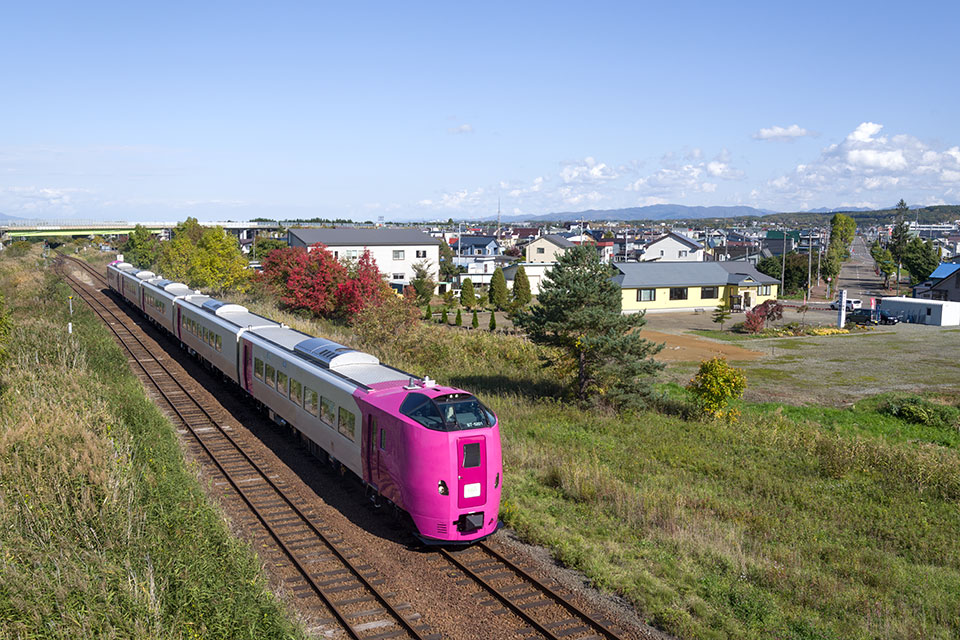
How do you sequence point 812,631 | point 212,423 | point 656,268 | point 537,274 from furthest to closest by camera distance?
point 537,274
point 656,268
point 212,423
point 812,631

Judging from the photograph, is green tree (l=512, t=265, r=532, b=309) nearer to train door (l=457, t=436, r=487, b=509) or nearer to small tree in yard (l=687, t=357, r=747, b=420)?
small tree in yard (l=687, t=357, r=747, b=420)

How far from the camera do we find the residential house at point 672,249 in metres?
84.7

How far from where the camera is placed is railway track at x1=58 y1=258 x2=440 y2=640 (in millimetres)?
9773

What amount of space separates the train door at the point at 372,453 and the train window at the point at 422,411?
37.4 inches

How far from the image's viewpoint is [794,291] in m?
79.0

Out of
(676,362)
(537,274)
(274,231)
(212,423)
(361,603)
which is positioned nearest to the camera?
(361,603)

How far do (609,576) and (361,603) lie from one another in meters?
3.94

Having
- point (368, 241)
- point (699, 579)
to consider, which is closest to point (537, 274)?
point (368, 241)

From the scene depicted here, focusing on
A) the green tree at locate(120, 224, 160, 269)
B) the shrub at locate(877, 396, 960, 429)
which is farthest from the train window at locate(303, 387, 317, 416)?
the green tree at locate(120, 224, 160, 269)

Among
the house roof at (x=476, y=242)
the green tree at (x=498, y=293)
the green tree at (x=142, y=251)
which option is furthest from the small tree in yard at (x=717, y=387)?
the house roof at (x=476, y=242)

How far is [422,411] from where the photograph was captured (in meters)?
12.0

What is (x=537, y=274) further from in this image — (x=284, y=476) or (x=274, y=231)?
(x=274, y=231)

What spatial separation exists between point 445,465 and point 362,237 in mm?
63342

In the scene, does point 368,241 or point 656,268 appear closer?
point 656,268
